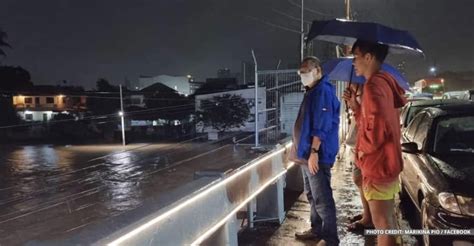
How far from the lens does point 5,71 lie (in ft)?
238

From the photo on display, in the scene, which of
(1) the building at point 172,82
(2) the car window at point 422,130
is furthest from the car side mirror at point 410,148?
(1) the building at point 172,82

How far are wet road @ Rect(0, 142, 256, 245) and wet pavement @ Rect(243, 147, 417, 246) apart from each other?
15959mm

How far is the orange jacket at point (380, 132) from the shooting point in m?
3.39

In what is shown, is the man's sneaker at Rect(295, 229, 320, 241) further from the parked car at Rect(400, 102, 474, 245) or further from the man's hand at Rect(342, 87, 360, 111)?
the man's hand at Rect(342, 87, 360, 111)

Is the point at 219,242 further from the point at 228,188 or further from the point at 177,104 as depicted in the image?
the point at 177,104

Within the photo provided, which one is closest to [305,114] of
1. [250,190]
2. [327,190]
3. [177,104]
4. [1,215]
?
[327,190]

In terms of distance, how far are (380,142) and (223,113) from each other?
5222cm

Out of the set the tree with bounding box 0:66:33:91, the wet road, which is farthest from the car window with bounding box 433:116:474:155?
the tree with bounding box 0:66:33:91

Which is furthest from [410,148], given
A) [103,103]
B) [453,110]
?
[103,103]

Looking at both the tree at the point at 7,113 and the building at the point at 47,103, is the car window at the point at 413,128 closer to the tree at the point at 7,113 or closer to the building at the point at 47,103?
the tree at the point at 7,113

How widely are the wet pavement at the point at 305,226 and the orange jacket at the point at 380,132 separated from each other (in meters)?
1.53

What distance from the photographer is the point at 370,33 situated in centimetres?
425

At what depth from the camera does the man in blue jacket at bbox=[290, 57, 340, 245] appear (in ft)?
15.0

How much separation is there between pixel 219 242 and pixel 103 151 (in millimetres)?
56906
